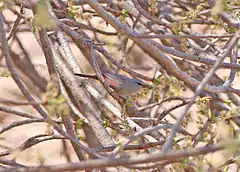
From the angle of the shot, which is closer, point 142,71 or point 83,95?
point 83,95

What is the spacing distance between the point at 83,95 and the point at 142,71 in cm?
173

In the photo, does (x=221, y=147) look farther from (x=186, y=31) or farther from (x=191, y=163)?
(x=186, y=31)

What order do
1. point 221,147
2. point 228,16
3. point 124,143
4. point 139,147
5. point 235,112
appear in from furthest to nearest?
point 228,16, point 235,112, point 139,147, point 124,143, point 221,147

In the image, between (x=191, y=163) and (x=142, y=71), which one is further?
(x=142, y=71)

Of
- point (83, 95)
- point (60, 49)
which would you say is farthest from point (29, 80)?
point (83, 95)

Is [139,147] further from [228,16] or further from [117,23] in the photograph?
[228,16]

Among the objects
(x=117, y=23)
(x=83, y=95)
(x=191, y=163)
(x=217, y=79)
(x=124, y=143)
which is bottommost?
(x=217, y=79)

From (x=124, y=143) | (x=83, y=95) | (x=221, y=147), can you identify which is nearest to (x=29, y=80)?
(x=83, y=95)

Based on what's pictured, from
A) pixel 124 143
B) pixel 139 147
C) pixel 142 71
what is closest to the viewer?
pixel 124 143

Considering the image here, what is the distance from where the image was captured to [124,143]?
1.55m

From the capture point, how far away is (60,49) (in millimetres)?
3121

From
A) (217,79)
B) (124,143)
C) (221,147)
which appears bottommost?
(217,79)

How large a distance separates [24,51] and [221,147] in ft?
10.2

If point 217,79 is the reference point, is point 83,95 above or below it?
above
